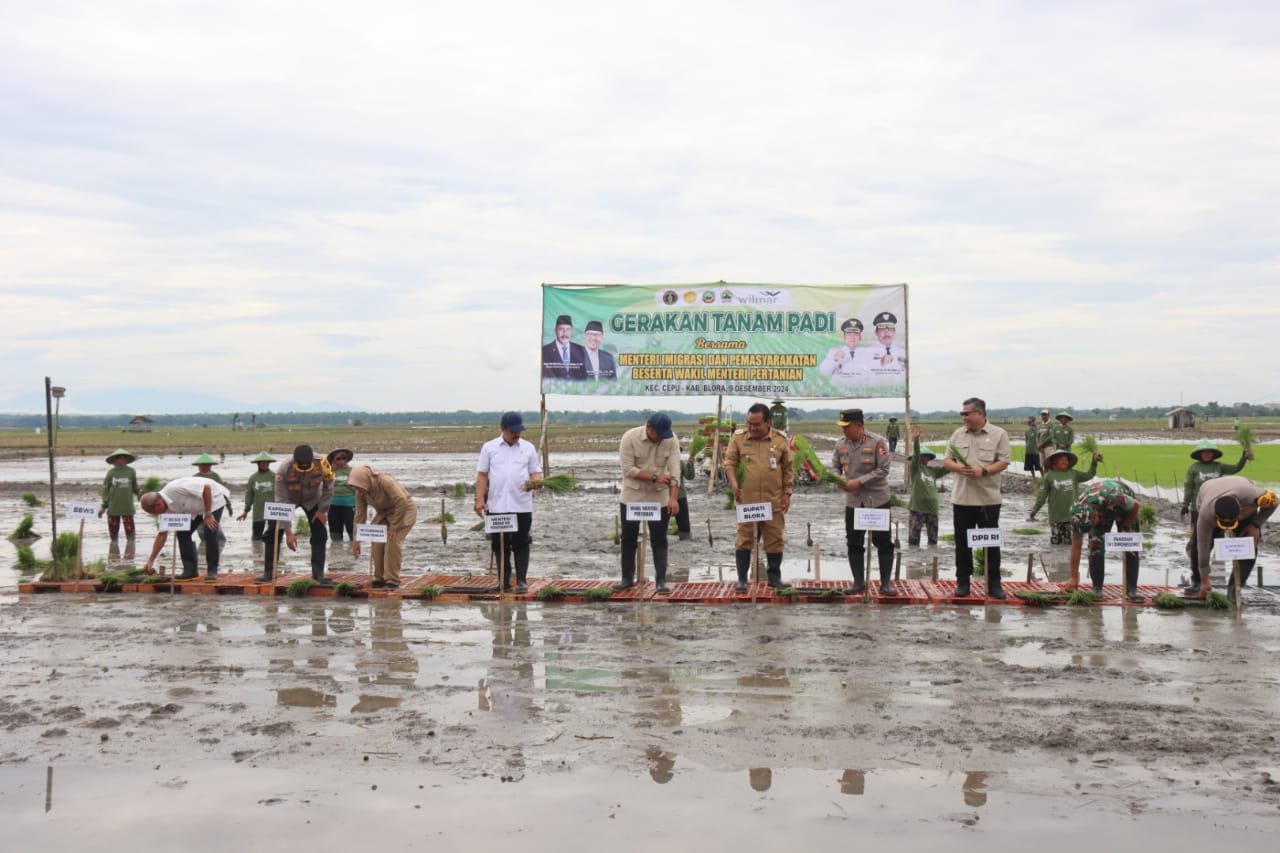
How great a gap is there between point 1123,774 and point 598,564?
831 cm

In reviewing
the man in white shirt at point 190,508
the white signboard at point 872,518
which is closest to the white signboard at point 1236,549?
the white signboard at point 872,518

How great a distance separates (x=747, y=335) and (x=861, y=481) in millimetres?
11431

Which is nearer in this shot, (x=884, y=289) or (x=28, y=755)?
(x=28, y=755)

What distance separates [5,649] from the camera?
318 inches

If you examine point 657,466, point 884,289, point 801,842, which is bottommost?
point 801,842

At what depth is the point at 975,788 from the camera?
5102mm

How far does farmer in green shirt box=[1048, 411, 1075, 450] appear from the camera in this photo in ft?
62.9

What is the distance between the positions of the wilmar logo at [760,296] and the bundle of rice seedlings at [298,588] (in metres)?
12.4

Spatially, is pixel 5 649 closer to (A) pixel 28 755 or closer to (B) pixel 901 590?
(A) pixel 28 755

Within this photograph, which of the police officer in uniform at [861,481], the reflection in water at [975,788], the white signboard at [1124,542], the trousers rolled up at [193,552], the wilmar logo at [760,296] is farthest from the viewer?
the wilmar logo at [760,296]

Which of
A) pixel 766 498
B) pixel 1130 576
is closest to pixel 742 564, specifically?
pixel 766 498

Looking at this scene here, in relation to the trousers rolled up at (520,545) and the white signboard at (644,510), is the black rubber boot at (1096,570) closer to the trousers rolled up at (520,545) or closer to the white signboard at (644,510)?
the white signboard at (644,510)

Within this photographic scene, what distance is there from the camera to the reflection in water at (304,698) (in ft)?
21.3

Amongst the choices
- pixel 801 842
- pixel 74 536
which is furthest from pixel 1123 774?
pixel 74 536
